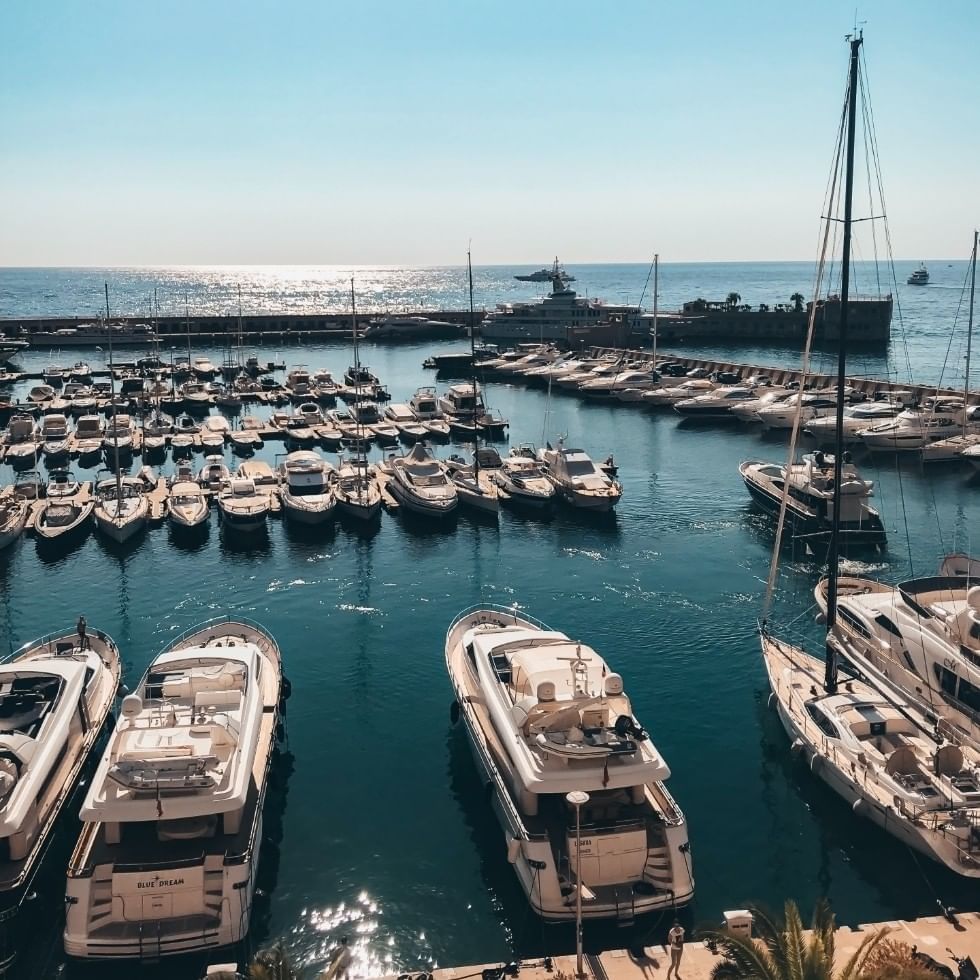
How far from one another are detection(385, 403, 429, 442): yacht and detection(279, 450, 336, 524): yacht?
17.8m

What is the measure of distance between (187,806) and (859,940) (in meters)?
15.9

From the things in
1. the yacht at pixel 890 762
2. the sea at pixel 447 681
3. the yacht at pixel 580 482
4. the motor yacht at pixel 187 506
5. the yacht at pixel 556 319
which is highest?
the yacht at pixel 556 319

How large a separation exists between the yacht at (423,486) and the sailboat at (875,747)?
1125 inches

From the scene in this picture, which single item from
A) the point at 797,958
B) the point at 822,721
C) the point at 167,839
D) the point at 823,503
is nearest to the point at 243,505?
the point at 823,503

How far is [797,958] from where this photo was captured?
1636 centimetres

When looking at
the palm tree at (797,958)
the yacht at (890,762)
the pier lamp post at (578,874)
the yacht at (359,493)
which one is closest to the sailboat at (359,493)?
the yacht at (359,493)

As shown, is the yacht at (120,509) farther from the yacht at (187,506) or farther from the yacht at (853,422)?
the yacht at (853,422)

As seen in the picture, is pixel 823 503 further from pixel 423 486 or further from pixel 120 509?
pixel 120 509

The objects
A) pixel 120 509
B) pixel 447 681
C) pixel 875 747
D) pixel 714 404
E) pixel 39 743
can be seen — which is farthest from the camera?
pixel 714 404

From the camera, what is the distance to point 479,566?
2028 inches

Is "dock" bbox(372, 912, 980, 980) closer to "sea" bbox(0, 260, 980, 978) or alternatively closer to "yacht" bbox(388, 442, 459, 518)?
"sea" bbox(0, 260, 980, 978)

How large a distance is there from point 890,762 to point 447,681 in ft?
55.9

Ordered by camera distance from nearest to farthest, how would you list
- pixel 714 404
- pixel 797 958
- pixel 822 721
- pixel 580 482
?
pixel 797 958
pixel 822 721
pixel 580 482
pixel 714 404

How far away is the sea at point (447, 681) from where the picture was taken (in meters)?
24.3
